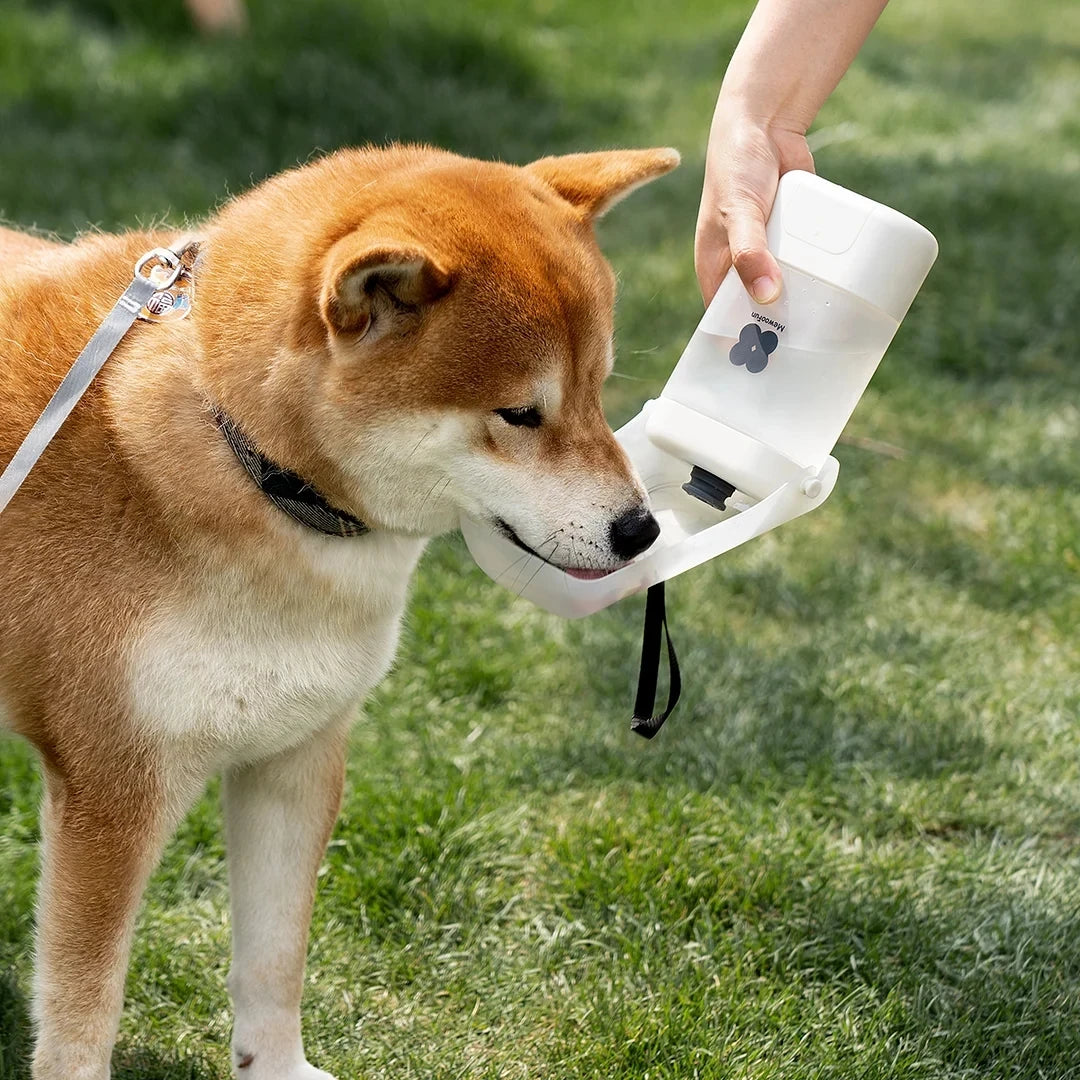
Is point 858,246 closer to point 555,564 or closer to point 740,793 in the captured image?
point 555,564

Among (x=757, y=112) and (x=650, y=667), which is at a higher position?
(x=757, y=112)

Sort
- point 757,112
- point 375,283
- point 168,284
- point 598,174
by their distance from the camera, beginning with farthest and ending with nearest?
point 757,112, point 598,174, point 168,284, point 375,283

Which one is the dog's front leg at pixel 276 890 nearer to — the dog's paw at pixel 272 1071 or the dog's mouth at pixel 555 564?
the dog's paw at pixel 272 1071

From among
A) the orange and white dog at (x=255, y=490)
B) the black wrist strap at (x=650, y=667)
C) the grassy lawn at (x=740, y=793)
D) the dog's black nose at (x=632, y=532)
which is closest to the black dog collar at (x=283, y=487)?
the orange and white dog at (x=255, y=490)

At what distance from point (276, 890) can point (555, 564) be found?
2.43ft

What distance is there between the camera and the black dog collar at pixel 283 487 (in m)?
1.97

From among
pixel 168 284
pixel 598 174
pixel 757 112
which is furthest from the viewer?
pixel 757 112

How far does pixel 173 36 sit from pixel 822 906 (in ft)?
18.7

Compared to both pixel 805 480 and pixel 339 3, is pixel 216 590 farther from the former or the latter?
pixel 339 3

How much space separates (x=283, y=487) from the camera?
1.98 metres

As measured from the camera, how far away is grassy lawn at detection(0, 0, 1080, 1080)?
2.40 m

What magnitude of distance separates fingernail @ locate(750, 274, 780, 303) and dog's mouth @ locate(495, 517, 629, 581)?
0.46m

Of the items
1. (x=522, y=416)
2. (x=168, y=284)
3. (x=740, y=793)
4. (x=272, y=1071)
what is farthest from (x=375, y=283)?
(x=740, y=793)

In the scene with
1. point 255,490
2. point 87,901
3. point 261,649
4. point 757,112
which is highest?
point 757,112
